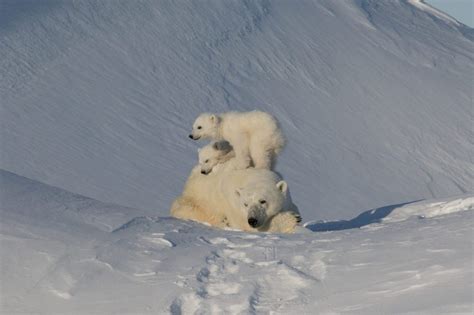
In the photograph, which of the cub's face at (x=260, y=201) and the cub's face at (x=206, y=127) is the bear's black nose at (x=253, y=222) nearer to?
the cub's face at (x=260, y=201)

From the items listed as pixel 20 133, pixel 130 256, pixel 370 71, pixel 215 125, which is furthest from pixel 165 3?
pixel 130 256

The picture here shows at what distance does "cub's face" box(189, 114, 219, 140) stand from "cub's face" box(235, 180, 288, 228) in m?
1.81

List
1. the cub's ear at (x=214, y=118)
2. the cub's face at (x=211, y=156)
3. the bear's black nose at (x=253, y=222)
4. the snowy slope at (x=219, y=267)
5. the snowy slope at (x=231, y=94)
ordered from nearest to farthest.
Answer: the snowy slope at (x=219, y=267) < the bear's black nose at (x=253, y=222) < the cub's face at (x=211, y=156) < the cub's ear at (x=214, y=118) < the snowy slope at (x=231, y=94)

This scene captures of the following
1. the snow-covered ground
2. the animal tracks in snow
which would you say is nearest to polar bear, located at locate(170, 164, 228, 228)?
the snow-covered ground

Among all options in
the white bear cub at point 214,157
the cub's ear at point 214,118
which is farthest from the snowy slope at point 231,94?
the white bear cub at point 214,157

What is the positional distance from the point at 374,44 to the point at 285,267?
23151 mm

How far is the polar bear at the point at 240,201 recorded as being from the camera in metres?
8.12

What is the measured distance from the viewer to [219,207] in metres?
8.80

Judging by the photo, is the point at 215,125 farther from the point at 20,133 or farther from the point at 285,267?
the point at 20,133

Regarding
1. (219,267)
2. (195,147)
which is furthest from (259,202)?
(195,147)

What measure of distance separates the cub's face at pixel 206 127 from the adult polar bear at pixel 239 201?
755 mm

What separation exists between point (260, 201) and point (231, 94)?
48.1ft

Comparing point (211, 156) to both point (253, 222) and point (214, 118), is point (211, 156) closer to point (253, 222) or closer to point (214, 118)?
point (214, 118)

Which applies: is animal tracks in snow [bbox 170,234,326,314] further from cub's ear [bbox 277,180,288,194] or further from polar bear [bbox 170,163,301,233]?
cub's ear [bbox 277,180,288,194]
